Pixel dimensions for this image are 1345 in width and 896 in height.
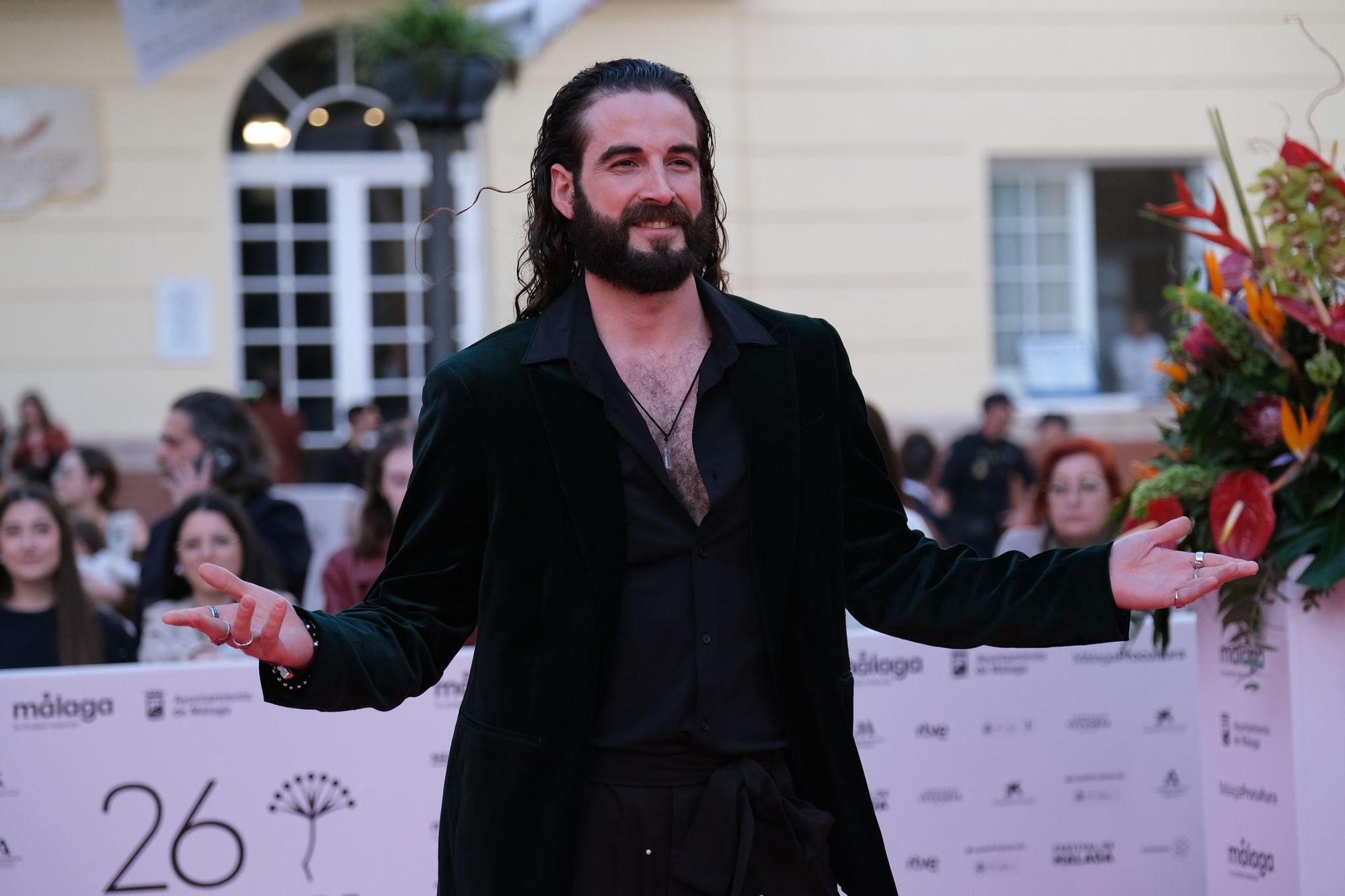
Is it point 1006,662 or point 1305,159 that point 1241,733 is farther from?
point 1305,159

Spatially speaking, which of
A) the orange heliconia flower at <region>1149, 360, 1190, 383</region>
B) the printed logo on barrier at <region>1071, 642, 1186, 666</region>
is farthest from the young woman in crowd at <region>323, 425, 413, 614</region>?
the orange heliconia flower at <region>1149, 360, 1190, 383</region>

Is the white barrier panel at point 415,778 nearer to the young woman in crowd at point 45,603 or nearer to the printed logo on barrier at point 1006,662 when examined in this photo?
the printed logo on barrier at point 1006,662

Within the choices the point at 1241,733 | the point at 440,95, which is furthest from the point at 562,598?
the point at 440,95

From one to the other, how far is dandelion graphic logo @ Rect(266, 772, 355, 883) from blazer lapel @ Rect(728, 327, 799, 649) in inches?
82.9

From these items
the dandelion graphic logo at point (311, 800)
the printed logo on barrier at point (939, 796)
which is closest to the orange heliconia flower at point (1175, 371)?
the printed logo on barrier at point (939, 796)

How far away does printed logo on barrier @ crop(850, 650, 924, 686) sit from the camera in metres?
4.63

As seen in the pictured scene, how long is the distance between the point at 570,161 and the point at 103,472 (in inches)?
257

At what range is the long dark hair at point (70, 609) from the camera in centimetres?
544

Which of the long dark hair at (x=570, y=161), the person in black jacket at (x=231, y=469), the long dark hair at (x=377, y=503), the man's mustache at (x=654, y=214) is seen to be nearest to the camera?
the man's mustache at (x=654, y=214)

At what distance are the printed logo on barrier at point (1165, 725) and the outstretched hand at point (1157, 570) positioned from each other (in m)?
2.15

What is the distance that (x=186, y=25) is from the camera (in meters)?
9.27

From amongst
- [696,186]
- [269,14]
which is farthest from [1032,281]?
[696,186]

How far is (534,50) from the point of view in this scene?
Answer: 9.83 m

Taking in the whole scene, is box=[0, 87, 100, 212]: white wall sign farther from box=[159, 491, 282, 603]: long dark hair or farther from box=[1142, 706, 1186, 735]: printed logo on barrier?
box=[1142, 706, 1186, 735]: printed logo on barrier
